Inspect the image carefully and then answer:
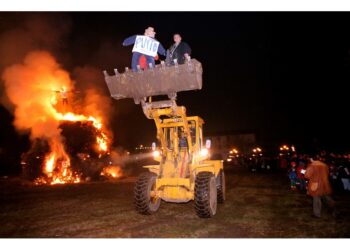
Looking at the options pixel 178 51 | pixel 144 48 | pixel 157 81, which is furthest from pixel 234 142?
pixel 144 48

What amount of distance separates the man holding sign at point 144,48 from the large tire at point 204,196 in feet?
11.9

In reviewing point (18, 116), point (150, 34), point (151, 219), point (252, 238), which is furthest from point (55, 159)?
point (252, 238)

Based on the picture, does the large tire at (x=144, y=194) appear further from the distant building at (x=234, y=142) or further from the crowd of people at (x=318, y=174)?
the distant building at (x=234, y=142)

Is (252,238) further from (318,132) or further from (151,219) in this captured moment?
(318,132)

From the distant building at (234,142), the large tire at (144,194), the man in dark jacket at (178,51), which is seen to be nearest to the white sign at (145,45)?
the man in dark jacket at (178,51)

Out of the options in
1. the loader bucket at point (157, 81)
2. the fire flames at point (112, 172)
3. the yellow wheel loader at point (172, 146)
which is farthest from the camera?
the fire flames at point (112, 172)

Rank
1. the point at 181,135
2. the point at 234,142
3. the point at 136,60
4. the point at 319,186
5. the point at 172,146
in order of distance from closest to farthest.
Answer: the point at 136,60
the point at 319,186
the point at 172,146
the point at 181,135
the point at 234,142

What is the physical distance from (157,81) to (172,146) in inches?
110

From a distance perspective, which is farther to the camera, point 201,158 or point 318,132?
point 318,132

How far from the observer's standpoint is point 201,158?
9141 mm

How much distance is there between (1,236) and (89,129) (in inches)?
757

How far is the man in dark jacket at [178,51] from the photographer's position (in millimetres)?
7551

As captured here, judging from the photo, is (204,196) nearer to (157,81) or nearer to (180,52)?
(157,81)

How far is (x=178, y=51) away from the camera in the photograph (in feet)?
25.1
